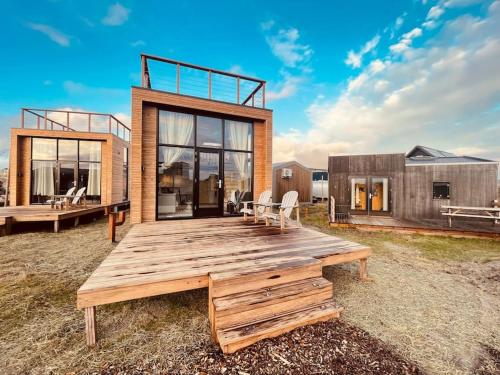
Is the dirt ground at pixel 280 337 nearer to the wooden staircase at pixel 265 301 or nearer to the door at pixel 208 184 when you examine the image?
the wooden staircase at pixel 265 301

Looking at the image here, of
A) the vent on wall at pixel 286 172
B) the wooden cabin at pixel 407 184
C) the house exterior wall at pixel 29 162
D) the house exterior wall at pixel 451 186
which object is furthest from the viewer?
the vent on wall at pixel 286 172

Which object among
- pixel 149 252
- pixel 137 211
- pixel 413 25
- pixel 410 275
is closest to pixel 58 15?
pixel 137 211

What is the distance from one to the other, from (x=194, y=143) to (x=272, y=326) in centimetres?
505

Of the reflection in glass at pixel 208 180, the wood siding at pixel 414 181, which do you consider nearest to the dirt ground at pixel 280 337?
the reflection in glass at pixel 208 180

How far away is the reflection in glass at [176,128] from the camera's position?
5461 millimetres

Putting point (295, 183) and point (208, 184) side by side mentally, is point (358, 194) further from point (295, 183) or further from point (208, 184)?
point (208, 184)

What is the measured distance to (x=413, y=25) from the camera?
8.71 metres

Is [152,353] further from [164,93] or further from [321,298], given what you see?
[164,93]

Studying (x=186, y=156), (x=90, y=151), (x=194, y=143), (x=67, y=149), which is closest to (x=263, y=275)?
(x=186, y=156)

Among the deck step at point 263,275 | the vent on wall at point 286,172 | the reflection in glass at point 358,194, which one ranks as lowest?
the deck step at point 263,275

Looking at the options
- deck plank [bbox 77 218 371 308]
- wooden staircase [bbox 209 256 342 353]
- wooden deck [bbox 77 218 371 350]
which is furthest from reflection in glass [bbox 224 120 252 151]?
wooden staircase [bbox 209 256 342 353]

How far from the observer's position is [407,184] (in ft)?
27.1

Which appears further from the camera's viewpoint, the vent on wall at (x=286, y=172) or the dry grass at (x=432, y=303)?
the vent on wall at (x=286, y=172)

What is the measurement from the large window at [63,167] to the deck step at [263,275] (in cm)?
1058
